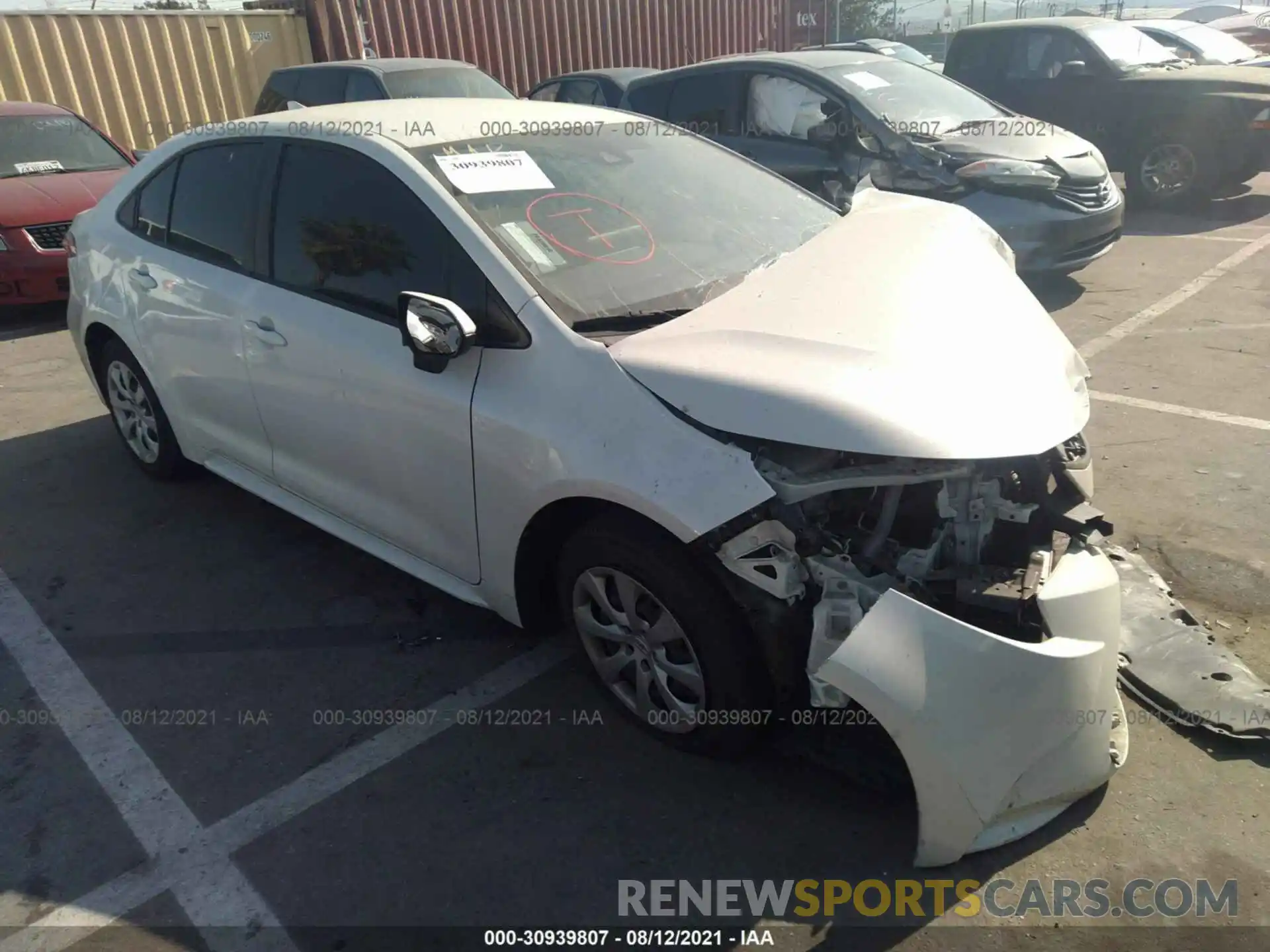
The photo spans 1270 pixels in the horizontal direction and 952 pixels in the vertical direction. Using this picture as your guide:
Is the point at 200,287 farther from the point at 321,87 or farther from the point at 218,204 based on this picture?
the point at 321,87

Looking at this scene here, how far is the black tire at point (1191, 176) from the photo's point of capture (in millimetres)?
9430

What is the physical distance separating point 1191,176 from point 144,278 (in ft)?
31.2

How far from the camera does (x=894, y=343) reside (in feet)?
8.45

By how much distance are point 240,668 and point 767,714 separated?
189 centimetres

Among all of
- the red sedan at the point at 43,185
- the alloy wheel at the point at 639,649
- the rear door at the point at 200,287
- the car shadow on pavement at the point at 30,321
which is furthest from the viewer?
the car shadow on pavement at the point at 30,321

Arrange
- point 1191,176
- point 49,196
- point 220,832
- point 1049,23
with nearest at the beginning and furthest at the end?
1. point 220,832
2. point 49,196
3. point 1191,176
4. point 1049,23

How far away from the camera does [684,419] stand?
2.44m

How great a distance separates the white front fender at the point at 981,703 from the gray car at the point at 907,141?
486 cm

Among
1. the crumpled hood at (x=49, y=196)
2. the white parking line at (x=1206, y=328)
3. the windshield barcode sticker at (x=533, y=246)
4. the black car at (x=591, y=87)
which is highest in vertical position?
the windshield barcode sticker at (x=533, y=246)

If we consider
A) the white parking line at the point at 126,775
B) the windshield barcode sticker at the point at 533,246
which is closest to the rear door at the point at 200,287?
the white parking line at the point at 126,775

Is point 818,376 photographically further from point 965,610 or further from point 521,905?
point 521,905

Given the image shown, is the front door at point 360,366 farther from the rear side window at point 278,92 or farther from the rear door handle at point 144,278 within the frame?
the rear side window at point 278,92

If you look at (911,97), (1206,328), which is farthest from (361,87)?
(1206,328)

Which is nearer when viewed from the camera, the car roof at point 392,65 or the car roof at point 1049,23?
the car roof at point 392,65
